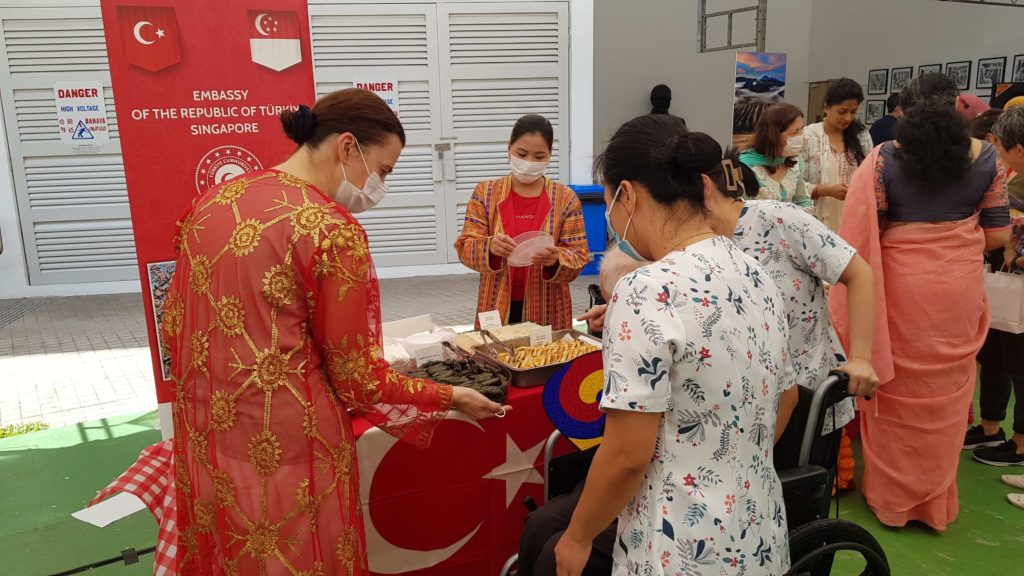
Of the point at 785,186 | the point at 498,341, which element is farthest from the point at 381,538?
the point at 785,186

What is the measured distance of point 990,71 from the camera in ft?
24.9

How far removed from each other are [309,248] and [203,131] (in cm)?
164

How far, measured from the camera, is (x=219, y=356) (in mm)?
1392

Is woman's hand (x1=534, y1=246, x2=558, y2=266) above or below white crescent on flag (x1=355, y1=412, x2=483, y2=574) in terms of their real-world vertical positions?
above

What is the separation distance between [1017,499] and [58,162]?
8.28m

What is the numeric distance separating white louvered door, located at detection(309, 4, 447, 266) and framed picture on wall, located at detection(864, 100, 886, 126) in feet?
19.6

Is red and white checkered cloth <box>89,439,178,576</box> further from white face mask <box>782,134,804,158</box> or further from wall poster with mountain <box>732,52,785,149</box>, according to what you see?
wall poster with mountain <box>732,52,785,149</box>

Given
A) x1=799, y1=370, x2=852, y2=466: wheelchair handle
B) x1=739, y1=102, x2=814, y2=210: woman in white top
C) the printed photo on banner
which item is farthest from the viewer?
x1=739, y1=102, x2=814, y2=210: woman in white top

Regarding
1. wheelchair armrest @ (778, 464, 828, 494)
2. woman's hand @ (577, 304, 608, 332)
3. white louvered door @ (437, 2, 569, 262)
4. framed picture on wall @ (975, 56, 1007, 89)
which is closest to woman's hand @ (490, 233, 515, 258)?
woman's hand @ (577, 304, 608, 332)

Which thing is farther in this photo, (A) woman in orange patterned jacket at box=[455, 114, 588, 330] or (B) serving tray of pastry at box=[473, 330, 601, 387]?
(A) woman in orange patterned jacket at box=[455, 114, 588, 330]

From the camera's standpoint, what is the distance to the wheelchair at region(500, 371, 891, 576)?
5.07ft

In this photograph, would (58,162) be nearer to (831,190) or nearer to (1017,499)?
(831,190)

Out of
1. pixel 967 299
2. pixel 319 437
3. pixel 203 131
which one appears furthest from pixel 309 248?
pixel 967 299

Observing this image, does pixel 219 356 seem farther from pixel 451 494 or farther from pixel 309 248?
pixel 451 494
